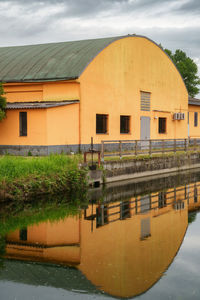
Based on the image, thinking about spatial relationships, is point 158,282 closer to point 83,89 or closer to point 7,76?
point 83,89

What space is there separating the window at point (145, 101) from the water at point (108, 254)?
13610 millimetres

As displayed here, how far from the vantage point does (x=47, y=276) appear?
8.34 meters

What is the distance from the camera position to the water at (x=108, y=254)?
7770 millimetres

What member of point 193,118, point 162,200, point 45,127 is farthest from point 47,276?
point 193,118

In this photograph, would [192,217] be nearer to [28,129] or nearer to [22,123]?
[28,129]

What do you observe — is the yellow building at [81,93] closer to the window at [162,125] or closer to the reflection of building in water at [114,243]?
the window at [162,125]

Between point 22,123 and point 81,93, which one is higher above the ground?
point 81,93

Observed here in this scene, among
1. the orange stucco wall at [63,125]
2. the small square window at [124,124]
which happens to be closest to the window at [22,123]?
the orange stucco wall at [63,125]

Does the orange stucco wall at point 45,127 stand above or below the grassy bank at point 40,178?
above

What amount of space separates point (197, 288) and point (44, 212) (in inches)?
286

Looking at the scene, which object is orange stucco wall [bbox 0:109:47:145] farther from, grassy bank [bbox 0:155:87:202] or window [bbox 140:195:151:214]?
window [bbox 140:195:151:214]

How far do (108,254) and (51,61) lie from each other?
684 inches

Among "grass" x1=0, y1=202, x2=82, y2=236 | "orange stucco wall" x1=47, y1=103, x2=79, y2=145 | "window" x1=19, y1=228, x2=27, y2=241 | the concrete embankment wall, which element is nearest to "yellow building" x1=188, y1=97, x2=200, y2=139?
the concrete embankment wall

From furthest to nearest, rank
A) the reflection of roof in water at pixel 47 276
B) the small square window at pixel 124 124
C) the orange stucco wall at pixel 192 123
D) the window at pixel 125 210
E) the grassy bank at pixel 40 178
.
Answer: the orange stucco wall at pixel 192 123
the small square window at pixel 124 124
the grassy bank at pixel 40 178
the window at pixel 125 210
the reflection of roof in water at pixel 47 276
